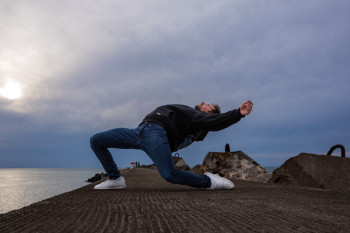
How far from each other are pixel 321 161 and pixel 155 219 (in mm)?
3824

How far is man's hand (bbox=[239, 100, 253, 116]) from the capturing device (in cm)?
316

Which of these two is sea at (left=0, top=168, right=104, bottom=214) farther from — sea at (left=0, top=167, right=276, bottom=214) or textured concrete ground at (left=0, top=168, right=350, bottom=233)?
textured concrete ground at (left=0, top=168, right=350, bottom=233)

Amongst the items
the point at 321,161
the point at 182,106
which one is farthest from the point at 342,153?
the point at 182,106

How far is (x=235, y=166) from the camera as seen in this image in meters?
6.91

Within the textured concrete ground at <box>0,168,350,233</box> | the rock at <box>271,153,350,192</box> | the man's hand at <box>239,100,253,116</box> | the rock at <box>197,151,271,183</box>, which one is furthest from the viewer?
the rock at <box>197,151,271,183</box>

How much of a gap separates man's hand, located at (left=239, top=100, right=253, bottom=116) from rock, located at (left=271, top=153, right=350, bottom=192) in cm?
213

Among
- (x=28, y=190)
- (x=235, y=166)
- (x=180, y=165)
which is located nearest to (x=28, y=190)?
(x=28, y=190)

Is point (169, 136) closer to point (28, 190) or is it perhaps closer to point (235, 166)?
point (235, 166)

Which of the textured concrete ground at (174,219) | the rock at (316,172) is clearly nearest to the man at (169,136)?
the textured concrete ground at (174,219)

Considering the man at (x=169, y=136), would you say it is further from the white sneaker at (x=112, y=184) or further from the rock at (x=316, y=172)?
the rock at (x=316, y=172)

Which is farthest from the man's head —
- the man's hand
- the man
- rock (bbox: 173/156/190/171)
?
rock (bbox: 173/156/190/171)

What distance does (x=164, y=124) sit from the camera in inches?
135

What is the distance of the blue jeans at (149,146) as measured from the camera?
10.7 feet

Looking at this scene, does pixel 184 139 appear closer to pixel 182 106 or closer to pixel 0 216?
pixel 182 106
